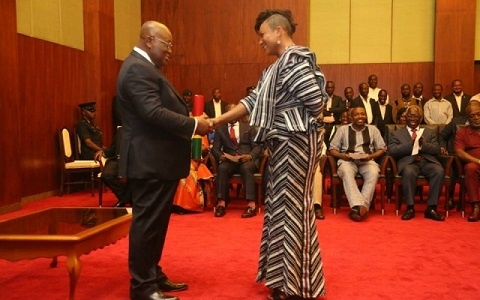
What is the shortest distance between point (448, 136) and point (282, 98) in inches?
165

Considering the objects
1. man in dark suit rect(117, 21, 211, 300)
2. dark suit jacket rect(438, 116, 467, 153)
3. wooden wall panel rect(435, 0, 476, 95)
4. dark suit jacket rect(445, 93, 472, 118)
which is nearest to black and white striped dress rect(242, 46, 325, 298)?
man in dark suit rect(117, 21, 211, 300)

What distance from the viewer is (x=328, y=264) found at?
12.5ft

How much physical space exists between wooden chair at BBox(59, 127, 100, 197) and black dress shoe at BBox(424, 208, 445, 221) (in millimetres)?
4582

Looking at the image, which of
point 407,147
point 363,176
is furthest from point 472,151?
point 363,176

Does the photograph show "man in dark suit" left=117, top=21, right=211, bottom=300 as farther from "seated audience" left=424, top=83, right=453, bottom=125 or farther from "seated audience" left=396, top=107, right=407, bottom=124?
"seated audience" left=424, top=83, right=453, bottom=125

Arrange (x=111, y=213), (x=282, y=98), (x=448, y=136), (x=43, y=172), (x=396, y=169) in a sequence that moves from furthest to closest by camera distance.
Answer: (x=43, y=172) < (x=448, y=136) < (x=396, y=169) < (x=111, y=213) < (x=282, y=98)

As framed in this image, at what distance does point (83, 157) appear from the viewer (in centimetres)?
782

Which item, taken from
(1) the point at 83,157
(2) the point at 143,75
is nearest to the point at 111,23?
(1) the point at 83,157

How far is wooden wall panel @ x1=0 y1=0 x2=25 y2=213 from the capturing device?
596cm

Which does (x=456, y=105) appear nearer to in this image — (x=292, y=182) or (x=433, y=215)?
(x=433, y=215)

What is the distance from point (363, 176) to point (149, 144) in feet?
12.0

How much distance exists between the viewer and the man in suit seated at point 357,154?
18.8 feet

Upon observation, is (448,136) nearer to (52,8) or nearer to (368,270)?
(368,270)

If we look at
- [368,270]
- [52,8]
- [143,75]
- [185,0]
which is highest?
[185,0]
